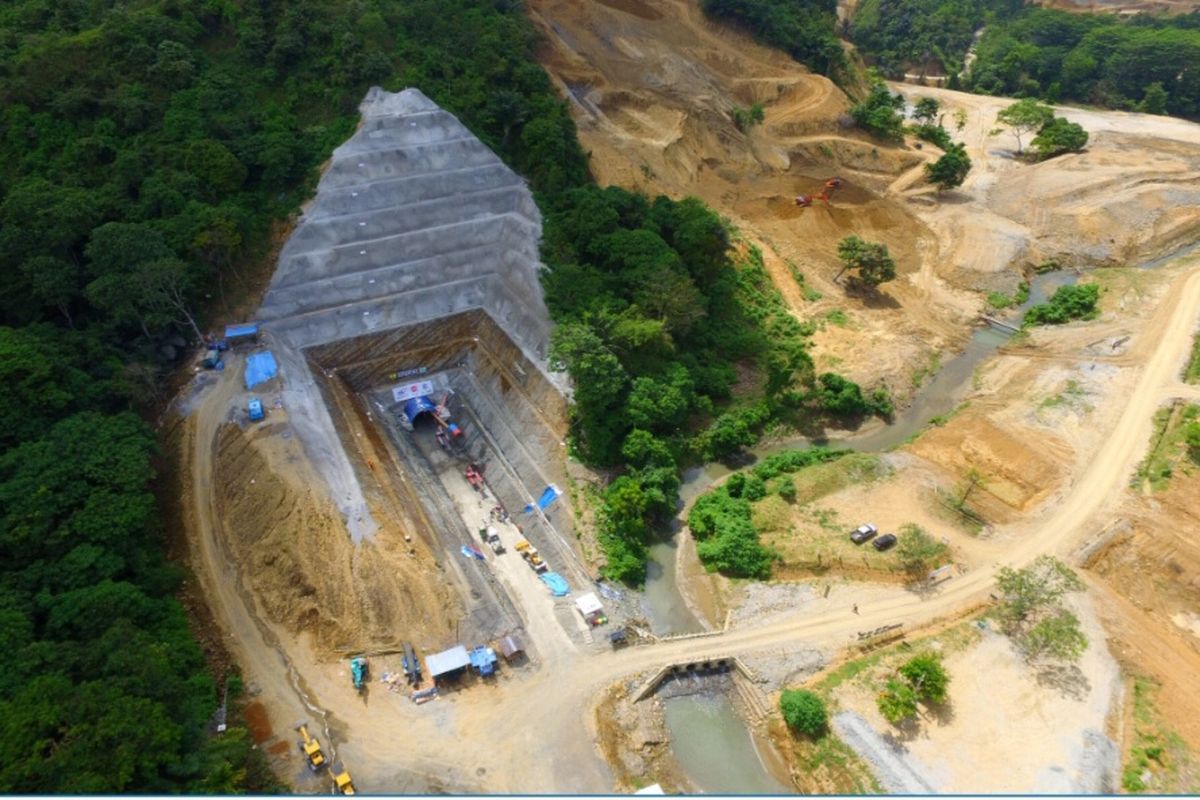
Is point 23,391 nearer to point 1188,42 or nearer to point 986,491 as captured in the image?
point 986,491

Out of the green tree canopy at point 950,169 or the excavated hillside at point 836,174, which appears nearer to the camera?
the excavated hillside at point 836,174

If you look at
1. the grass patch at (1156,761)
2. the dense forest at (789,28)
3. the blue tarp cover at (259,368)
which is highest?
the dense forest at (789,28)

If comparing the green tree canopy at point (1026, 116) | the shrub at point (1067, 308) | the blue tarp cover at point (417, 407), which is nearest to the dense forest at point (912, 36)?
the green tree canopy at point (1026, 116)

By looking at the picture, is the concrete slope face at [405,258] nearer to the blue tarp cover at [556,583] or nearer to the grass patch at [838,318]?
the blue tarp cover at [556,583]

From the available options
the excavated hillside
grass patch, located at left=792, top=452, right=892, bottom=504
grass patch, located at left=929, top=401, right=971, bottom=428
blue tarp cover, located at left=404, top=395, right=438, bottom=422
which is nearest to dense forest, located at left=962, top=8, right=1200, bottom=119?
the excavated hillside

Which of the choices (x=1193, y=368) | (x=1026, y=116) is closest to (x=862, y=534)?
(x=1193, y=368)

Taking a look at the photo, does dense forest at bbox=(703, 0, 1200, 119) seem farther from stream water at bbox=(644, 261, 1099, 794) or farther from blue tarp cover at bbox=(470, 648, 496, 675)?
blue tarp cover at bbox=(470, 648, 496, 675)

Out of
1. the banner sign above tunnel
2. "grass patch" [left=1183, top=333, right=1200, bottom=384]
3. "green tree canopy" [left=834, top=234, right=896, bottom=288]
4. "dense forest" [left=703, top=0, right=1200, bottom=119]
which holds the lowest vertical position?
"grass patch" [left=1183, top=333, right=1200, bottom=384]
